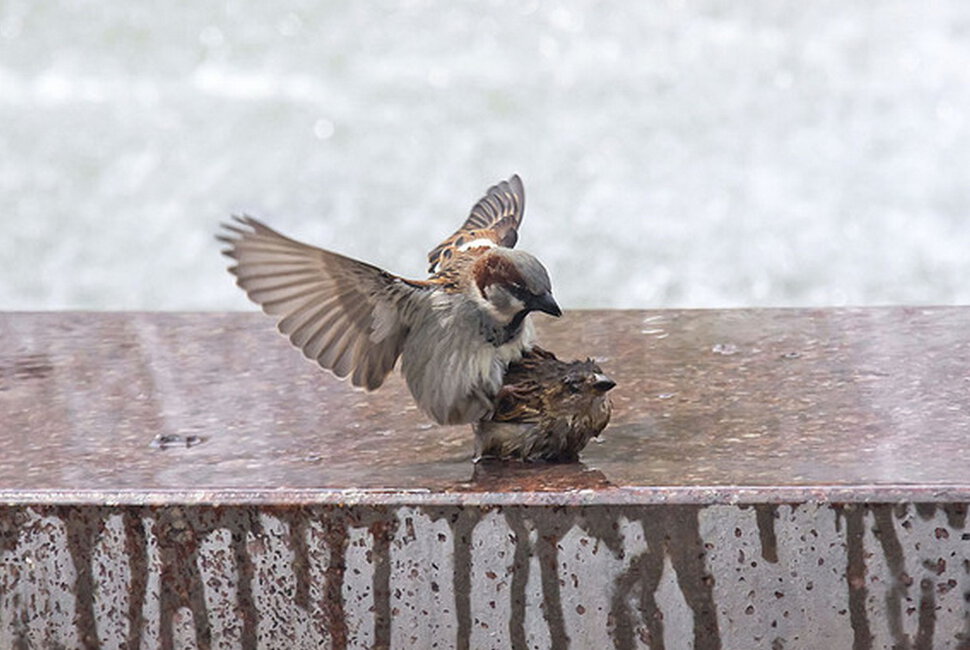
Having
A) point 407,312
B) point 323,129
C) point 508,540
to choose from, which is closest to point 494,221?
point 407,312

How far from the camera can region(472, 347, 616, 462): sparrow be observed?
250cm

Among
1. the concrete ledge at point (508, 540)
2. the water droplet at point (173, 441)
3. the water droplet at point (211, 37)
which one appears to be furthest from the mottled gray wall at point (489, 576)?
the water droplet at point (211, 37)

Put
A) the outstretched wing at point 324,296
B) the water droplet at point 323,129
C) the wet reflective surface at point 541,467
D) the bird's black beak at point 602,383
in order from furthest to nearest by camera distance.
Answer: the water droplet at point 323,129 < the outstretched wing at point 324,296 < the bird's black beak at point 602,383 < the wet reflective surface at point 541,467

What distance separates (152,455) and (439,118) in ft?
23.5

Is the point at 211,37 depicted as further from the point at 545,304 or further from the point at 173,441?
the point at 545,304

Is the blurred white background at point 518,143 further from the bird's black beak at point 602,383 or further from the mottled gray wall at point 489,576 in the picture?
the mottled gray wall at point 489,576

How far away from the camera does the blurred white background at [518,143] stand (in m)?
8.60

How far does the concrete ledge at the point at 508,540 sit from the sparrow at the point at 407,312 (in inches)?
4.4

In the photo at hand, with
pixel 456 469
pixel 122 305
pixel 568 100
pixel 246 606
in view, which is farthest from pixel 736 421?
pixel 568 100

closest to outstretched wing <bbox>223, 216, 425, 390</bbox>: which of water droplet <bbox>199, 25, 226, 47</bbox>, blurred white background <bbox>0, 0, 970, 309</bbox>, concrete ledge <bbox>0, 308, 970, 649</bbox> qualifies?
concrete ledge <bbox>0, 308, 970, 649</bbox>

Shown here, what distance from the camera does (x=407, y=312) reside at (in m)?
2.62

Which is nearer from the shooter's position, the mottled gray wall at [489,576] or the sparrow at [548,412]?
the mottled gray wall at [489,576]

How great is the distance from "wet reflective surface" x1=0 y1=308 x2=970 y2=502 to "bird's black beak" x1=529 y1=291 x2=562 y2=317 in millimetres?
221

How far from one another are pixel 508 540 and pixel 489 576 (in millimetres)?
55
